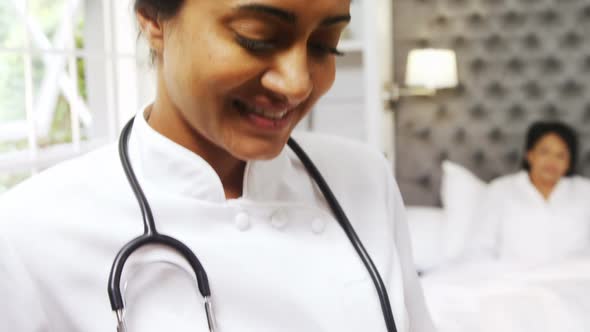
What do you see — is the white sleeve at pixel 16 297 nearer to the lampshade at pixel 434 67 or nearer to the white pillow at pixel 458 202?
the white pillow at pixel 458 202

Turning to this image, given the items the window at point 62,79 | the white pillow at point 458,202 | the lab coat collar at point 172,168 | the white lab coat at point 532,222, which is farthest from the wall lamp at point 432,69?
the lab coat collar at point 172,168

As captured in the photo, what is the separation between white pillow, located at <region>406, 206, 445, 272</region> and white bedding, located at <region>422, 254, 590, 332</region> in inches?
13.6

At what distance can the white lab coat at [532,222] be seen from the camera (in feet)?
8.76

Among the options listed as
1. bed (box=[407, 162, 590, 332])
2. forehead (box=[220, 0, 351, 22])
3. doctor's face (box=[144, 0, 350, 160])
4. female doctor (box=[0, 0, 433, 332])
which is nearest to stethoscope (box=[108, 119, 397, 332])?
female doctor (box=[0, 0, 433, 332])

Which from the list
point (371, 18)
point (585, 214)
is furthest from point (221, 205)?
point (585, 214)

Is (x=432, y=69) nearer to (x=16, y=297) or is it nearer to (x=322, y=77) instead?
(x=322, y=77)

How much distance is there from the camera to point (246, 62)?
629mm

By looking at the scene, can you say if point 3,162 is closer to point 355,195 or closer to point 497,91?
point 355,195

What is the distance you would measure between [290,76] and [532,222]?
94.9 inches

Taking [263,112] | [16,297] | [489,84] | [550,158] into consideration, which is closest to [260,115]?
[263,112]

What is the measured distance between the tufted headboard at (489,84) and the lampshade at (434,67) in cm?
17

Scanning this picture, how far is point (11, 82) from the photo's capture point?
5.91 feet

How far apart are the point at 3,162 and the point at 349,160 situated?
1204 millimetres

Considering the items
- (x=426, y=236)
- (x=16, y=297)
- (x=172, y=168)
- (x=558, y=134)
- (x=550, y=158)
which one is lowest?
(x=426, y=236)
